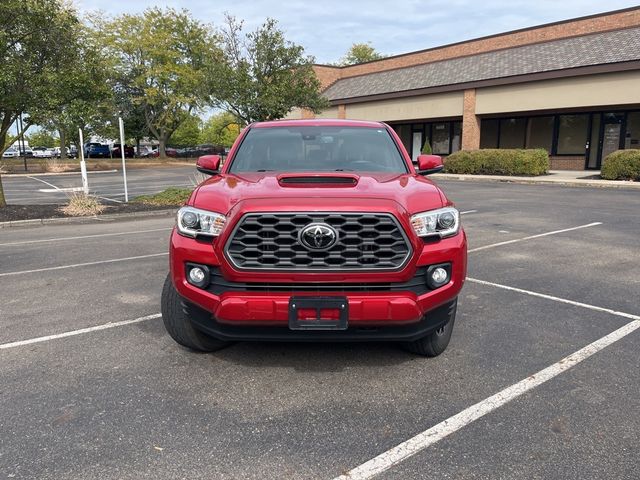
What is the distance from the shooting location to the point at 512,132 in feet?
96.9

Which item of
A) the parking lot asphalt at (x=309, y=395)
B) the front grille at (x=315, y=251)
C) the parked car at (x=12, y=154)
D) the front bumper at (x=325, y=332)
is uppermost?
the front grille at (x=315, y=251)

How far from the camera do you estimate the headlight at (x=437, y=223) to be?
3.22 m

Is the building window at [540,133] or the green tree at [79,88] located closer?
the green tree at [79,88]

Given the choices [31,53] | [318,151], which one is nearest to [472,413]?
[318,151]

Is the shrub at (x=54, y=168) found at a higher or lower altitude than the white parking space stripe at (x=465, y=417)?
lower

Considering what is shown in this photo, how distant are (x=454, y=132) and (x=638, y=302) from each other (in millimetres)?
28923

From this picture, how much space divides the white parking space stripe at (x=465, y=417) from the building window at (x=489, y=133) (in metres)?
28.4

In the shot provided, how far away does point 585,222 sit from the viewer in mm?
10508

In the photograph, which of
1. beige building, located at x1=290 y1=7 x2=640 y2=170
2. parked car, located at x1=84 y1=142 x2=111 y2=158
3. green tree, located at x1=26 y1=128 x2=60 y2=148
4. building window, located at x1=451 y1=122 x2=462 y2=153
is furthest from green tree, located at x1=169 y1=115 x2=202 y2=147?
building window, located at x1=451 y1=122 x2=462 y2=153

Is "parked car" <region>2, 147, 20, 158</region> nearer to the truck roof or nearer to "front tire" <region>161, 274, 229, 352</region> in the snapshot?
the truck roof

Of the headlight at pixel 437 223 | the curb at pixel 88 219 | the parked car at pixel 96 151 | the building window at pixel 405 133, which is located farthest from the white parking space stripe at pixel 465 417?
the parked car at pixel 96 151

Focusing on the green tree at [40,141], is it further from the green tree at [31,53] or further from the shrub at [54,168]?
the green tree at [31,53]

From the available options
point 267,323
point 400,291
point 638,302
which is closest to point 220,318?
point 267,323

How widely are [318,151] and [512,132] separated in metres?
28.0
